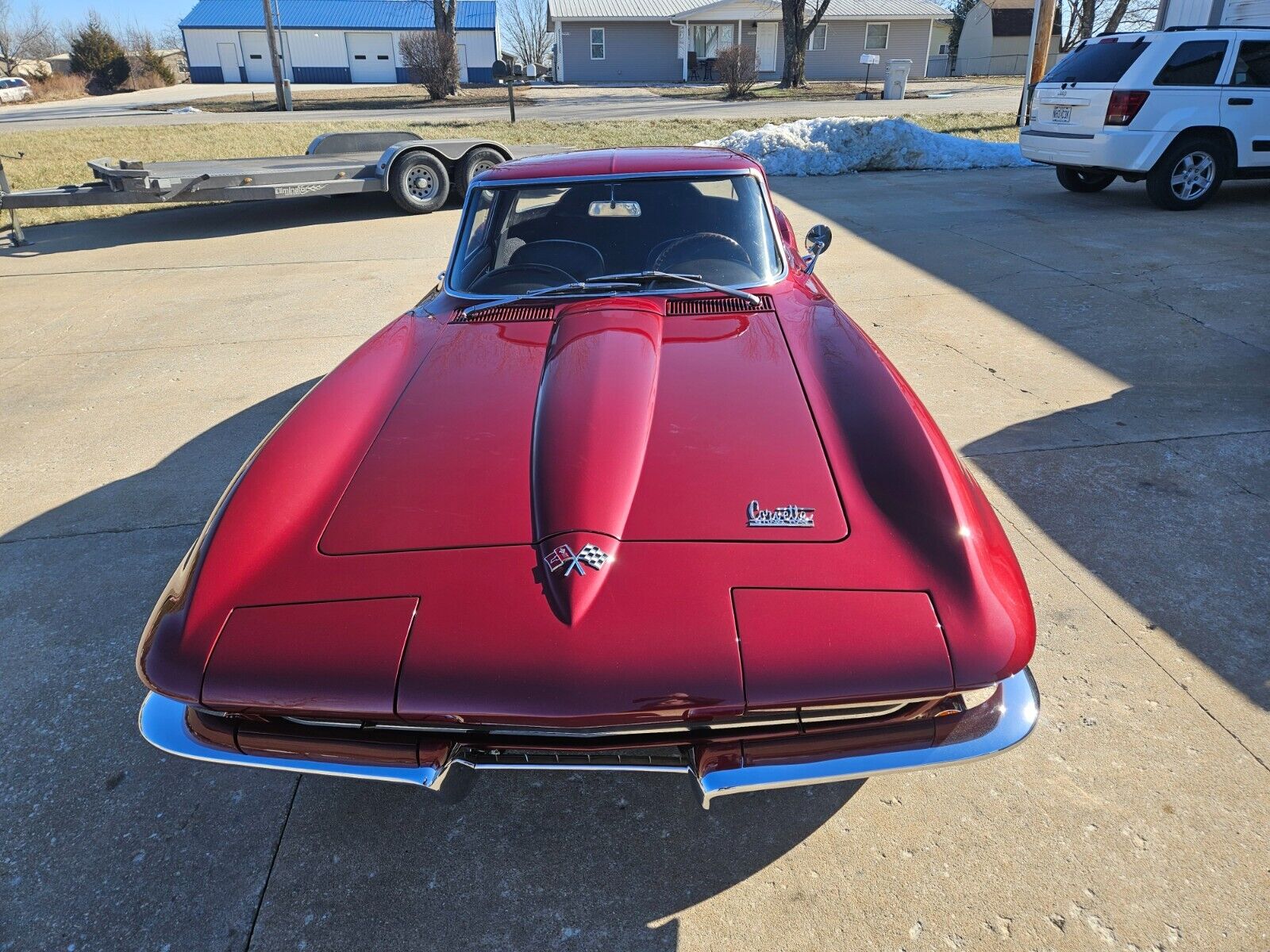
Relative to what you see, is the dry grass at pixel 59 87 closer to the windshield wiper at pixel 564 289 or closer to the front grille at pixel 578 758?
the windshield wiper at pixel 564 289

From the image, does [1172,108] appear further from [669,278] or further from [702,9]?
[702,9]

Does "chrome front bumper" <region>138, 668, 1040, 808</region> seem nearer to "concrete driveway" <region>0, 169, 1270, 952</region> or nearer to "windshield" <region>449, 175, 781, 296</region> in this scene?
"concrete driveway" <region>0, 169, 1270, 952</region>

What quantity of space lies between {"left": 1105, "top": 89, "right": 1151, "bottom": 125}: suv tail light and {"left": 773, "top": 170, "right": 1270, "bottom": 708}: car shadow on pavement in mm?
985

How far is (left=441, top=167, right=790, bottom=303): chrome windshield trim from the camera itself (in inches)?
135

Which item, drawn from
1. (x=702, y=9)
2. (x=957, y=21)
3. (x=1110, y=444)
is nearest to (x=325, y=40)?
(x=702, y=9)

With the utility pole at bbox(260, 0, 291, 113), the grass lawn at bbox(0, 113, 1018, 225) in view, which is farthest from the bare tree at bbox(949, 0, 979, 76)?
the utility pole at bbox(260, 0, 291, 113)

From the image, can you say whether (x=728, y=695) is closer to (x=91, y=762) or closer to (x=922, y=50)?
(x=91, y=762)

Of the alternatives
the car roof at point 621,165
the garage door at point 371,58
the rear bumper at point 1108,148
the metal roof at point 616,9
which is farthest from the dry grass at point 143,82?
the car roof at point 621,165

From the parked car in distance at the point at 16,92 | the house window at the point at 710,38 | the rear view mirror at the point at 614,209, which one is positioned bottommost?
the rear view mirror at the point at 614,209

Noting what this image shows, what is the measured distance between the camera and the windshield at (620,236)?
3436 millimetres

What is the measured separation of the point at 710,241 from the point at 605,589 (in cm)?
203

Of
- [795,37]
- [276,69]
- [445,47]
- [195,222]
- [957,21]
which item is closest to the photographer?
[195,222]

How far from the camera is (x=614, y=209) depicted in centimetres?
353

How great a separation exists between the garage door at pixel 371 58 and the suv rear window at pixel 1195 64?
160 ft
